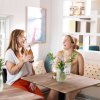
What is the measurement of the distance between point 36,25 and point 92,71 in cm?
144

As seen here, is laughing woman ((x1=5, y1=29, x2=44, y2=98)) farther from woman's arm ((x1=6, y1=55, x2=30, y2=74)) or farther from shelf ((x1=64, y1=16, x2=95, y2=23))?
shelf ((x1=64, y1=16, x2=95, y2=23))

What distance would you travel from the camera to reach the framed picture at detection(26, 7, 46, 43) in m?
4.39

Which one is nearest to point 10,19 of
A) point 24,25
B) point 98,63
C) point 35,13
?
point 24,25

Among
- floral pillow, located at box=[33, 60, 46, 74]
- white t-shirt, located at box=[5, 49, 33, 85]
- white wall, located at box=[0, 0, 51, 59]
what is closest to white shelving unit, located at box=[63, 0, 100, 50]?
white wall, located at box=[0, 0, 51, 59]

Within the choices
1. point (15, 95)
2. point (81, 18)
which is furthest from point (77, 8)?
point (15, 95)

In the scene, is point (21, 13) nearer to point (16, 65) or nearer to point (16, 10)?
point (16, 10)

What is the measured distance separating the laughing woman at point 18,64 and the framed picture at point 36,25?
1.31 metres

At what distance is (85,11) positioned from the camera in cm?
438

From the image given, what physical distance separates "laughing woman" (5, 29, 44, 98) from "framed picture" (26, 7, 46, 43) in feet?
4.29

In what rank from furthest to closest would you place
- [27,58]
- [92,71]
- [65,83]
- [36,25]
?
[36,25] < [92,71] < [27,58] < [65,83]

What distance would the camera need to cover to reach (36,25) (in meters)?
4.55

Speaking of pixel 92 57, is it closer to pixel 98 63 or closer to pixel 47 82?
pixel 98 63

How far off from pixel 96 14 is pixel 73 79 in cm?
175

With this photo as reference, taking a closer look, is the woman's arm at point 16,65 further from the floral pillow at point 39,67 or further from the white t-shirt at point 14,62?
the floral pillow at point 39,67
